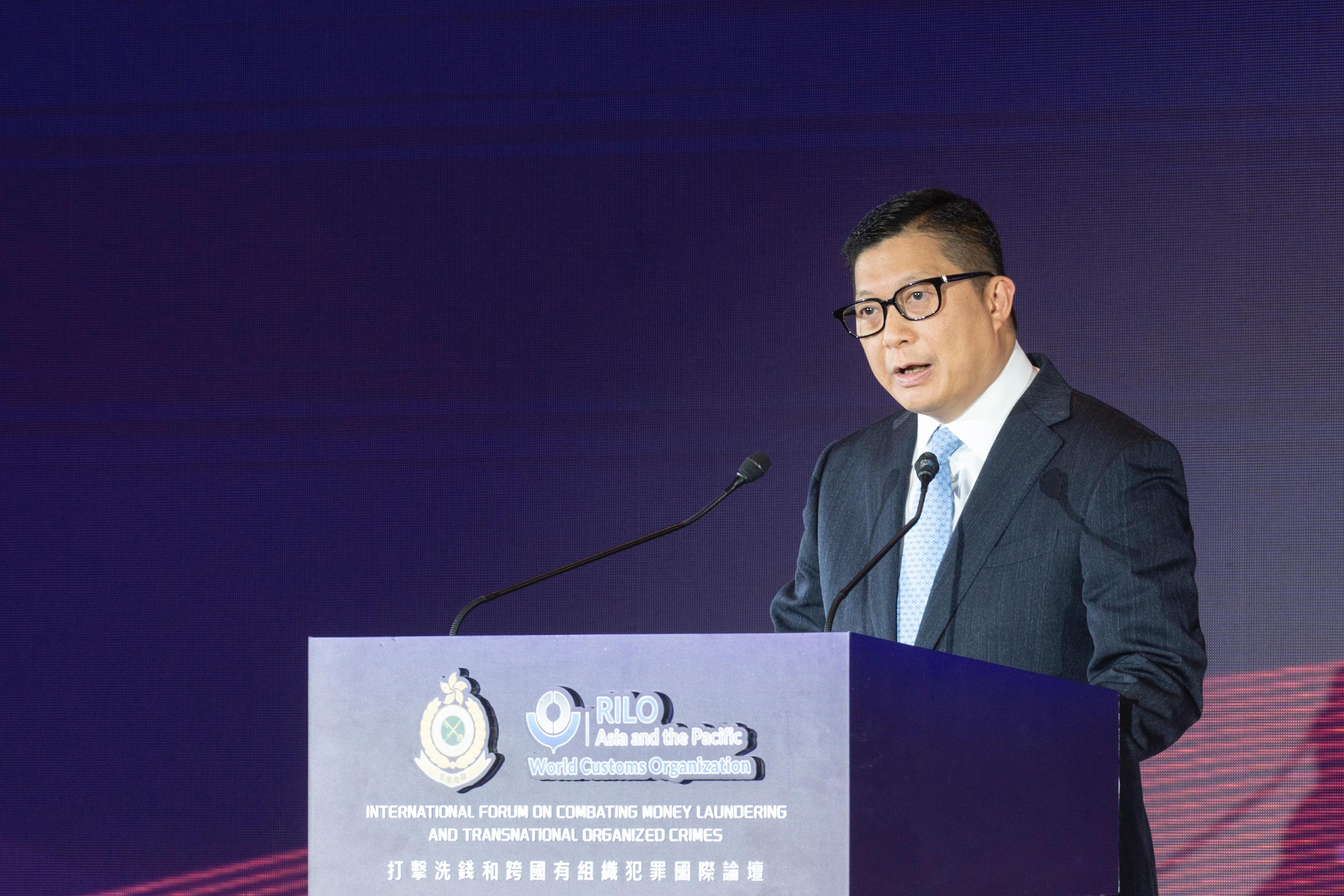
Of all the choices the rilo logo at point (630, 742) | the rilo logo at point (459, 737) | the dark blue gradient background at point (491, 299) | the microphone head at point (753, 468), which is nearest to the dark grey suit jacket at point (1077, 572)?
the microphone head at point (753, 468)

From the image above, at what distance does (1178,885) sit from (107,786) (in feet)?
8.98

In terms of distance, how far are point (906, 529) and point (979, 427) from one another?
0.49 meters

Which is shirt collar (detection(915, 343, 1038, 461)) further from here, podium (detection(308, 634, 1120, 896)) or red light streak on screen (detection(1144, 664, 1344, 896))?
red light streak on screen (detection(1144, 664, 1344, 896))

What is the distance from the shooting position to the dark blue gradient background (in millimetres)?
3350

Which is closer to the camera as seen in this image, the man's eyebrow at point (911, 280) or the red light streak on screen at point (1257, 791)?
the man's eyebrow at point (911, 280)

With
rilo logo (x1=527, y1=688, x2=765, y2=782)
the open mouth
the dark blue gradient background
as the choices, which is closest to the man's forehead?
the open mouth

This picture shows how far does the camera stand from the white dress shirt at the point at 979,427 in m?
1.93

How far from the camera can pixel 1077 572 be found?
1.76 meters

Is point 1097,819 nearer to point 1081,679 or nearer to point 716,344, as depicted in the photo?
point 1081,679

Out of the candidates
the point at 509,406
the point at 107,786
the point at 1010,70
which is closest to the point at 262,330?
the point at 509,406

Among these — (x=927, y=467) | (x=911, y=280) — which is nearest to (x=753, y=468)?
(x=927, y=467)

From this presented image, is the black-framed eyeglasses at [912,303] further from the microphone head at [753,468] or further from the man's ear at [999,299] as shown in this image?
the microphone head at [753,468]

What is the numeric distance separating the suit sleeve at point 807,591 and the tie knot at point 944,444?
25cm

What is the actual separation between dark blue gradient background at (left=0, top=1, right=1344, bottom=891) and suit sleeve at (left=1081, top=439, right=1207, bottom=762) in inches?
65.6
